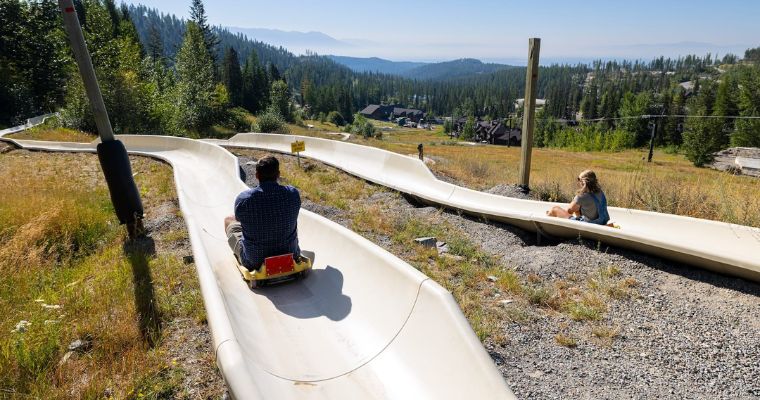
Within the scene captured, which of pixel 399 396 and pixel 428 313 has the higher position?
pixel 428 313

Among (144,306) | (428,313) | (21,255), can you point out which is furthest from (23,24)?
(428,313)

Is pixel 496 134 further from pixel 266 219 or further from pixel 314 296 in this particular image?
pixel 266 219

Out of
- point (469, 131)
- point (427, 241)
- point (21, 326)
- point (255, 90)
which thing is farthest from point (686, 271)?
point (469, 131)

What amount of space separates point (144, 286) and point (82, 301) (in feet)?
2.17

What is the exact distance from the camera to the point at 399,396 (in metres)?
3.35

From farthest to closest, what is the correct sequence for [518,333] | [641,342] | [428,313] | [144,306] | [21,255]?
1. [21,255]
2. [144,306]
3. [518,333]
4. [641,342]
5. [428,313]

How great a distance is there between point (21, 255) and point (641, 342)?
7.96m

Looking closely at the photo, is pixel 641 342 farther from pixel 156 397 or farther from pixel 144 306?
pixel 144 306

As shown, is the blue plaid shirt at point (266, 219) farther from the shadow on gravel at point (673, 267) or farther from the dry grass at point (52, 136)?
the dry grass at point (52, 136)

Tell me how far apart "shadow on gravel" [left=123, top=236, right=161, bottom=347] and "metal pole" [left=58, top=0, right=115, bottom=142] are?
1960 mm

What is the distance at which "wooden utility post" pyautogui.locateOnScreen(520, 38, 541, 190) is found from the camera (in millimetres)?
9906

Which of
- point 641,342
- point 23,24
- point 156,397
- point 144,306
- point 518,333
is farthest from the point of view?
point 23,24

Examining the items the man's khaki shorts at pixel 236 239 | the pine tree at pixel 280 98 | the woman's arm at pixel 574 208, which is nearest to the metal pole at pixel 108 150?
the man's khaki shorts at pixel 236 239

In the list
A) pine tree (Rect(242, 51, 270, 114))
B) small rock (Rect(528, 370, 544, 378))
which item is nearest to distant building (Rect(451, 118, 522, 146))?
pine tree (Rect(242, 51, 270, 114))
